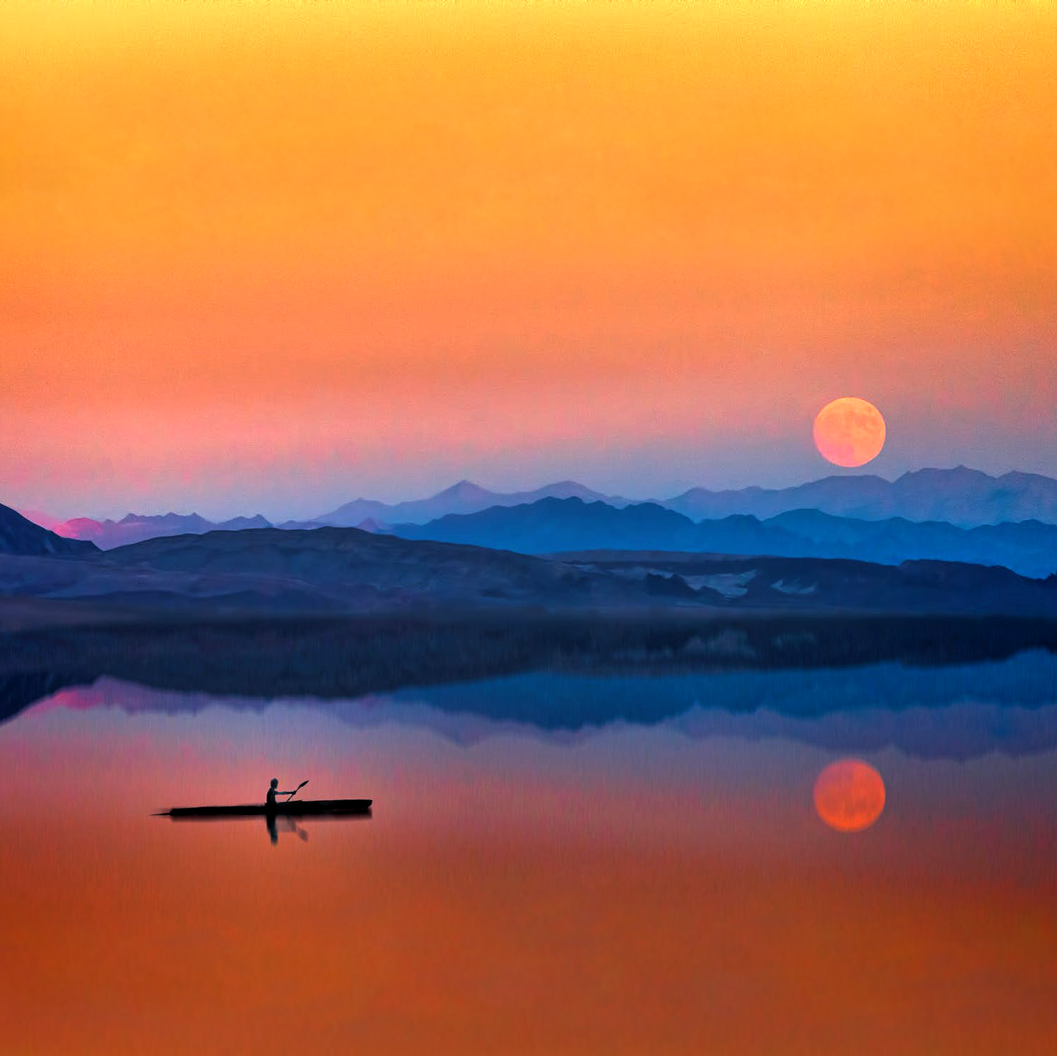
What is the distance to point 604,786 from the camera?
33.8 metres

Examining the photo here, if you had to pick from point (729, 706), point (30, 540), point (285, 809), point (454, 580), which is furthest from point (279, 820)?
point (30, 540)

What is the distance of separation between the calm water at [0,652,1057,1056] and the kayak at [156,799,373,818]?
320 mm

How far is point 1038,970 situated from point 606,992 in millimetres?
6167

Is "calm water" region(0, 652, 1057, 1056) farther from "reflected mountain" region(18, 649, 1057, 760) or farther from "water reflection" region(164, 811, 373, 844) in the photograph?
"reflected mountain" region(18, 649, 1057, 760)

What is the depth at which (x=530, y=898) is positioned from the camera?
23594mm

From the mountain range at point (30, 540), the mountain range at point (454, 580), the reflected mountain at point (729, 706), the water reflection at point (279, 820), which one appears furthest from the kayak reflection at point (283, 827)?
the mountain range at point (30, 540)

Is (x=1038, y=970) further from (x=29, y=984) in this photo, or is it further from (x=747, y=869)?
(x=29, y=984)

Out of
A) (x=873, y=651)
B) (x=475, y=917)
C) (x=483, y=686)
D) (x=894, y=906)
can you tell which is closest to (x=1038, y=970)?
(x=894, y=906)

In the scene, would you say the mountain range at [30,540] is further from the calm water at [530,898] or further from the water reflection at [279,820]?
the water reflection at [279,820]

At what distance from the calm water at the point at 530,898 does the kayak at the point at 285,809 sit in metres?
0.32

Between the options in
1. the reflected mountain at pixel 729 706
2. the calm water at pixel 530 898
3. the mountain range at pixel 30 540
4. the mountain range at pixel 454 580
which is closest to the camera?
the calm water at pixel 530 898

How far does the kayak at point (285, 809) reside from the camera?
28.6 m

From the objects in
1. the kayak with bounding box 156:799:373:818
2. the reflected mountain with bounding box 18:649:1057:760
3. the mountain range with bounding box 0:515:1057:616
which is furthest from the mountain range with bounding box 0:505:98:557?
the kayak with bounding box 156:799:373:818

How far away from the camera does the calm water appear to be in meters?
18.1
